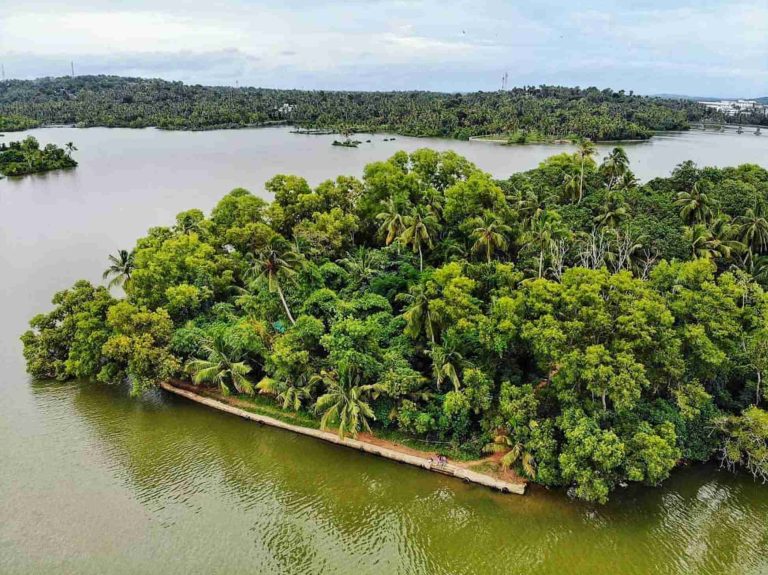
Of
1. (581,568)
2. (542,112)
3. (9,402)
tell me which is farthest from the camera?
(542,112)

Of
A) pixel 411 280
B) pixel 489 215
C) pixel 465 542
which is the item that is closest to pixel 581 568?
pixel 465 542

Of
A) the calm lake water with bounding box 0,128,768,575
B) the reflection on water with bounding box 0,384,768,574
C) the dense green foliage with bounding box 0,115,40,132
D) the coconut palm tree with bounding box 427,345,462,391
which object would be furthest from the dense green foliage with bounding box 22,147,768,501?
the dense green foliage with bounding box 0,115,40,132

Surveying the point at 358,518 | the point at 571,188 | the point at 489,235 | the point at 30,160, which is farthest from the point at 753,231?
the point at 30,160

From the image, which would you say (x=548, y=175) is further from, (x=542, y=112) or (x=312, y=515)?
(x=542, y=112)

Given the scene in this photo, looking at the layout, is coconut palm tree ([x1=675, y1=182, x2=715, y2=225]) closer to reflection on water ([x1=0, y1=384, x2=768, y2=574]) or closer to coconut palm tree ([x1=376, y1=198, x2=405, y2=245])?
coconut palm tree ([x1=376, y1=198, x2=405, y2=245])

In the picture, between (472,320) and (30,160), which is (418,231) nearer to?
(472,320)

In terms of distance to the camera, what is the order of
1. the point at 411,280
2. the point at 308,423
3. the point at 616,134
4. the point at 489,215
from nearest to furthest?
the point at 308,423
the point at 411,280
the point at 489,215
the point at 616,134
